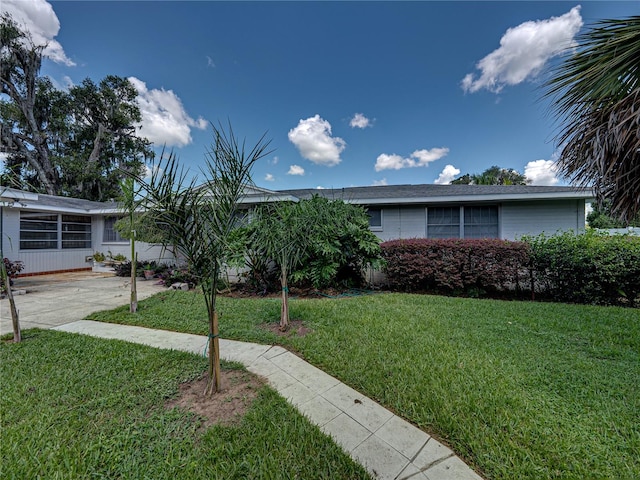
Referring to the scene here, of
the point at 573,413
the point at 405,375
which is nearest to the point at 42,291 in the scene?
the point at 405,375

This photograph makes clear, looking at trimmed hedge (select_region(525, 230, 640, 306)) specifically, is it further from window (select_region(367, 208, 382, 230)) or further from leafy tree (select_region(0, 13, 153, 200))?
leafy tree (select_region(0, 13, 153, 200))

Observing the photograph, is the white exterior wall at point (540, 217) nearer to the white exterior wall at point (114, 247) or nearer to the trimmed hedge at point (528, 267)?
Result: the trimmed hedge at point (528, 267)

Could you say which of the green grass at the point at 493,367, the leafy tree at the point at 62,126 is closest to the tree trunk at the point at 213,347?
the green grass at the point at 493,367

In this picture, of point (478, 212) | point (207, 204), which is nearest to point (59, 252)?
point (207, 204)

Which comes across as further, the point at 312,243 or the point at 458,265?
the point at 458,265

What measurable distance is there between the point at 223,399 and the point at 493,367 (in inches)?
119

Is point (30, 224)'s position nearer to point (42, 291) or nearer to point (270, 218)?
point (42, 291)

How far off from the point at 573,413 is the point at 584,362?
133cm

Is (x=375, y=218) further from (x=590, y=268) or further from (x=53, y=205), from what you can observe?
(x=53, y=205)

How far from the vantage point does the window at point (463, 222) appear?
8469 millimetres

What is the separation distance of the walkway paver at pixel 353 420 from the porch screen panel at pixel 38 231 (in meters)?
11.7

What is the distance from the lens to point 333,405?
2.38 m

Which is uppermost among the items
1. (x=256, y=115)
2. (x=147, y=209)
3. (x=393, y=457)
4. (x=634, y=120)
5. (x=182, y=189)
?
(x=256, y=115)

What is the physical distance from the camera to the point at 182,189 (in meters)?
2.23
